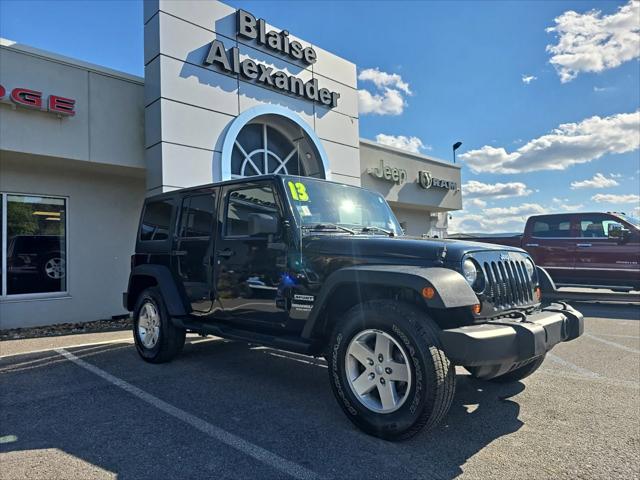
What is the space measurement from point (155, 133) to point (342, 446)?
25.5 ft

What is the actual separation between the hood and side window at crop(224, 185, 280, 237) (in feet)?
1.79

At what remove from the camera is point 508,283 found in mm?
3662

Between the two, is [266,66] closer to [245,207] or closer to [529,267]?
[245,207]

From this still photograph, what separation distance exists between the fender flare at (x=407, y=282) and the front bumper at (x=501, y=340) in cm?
21

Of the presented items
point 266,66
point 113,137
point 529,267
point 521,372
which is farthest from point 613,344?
point 113,137

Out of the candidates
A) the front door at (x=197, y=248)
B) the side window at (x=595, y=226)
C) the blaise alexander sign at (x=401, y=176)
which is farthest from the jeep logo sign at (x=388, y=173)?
the front door at (x=197, y=248)

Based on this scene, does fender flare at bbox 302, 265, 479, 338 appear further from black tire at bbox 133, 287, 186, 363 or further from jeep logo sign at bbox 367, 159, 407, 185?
jeep logo sign at bbox 367, 159, 407, 185

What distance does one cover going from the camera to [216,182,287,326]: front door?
4.09 m

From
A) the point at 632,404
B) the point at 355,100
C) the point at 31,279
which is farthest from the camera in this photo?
the point at 355,100

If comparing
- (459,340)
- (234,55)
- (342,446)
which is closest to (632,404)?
(459,340)

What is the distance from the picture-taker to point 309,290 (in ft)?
12.6

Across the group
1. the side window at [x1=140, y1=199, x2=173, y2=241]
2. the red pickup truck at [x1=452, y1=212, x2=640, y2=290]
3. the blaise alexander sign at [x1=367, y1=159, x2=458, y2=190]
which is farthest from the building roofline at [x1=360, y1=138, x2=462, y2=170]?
the side window at [x1=140, y1=199, x2=173, y2=241]

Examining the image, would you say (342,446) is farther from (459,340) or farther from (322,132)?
(322,132)

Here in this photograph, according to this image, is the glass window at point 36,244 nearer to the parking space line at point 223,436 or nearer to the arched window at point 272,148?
the arched window at point 272,148
